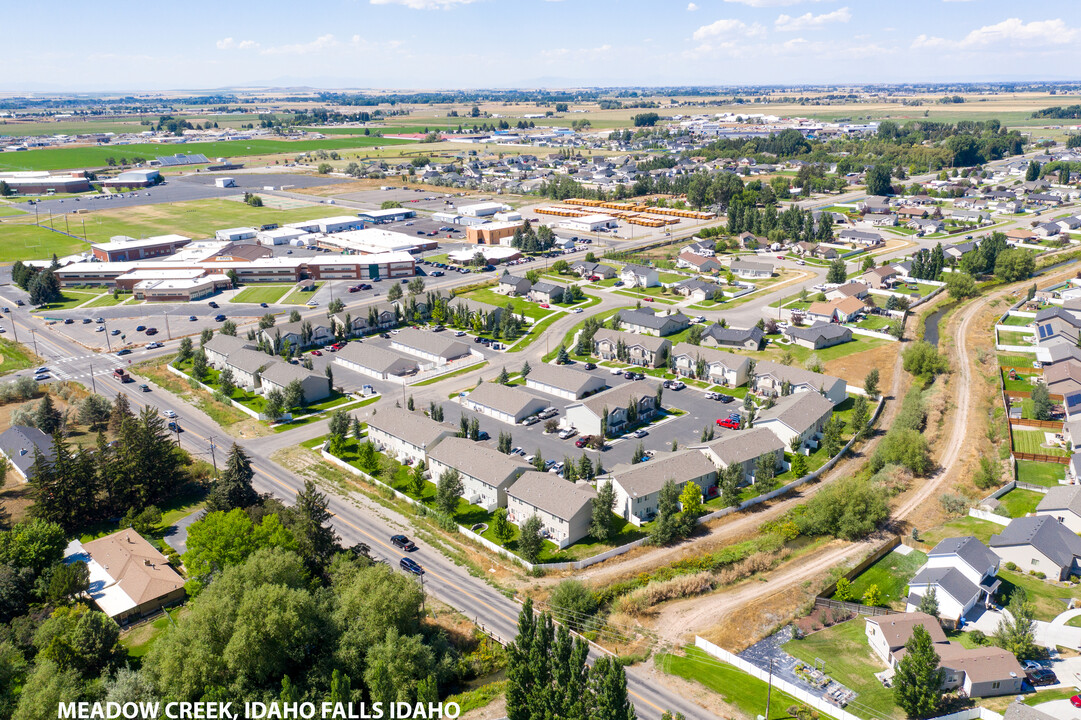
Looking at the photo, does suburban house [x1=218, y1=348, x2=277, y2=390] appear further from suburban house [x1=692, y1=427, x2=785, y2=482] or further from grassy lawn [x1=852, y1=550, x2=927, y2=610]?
grassy lawn [x1=852, y1=550, x2=927, y2=610]

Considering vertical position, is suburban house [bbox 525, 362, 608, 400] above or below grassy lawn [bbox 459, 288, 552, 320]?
below

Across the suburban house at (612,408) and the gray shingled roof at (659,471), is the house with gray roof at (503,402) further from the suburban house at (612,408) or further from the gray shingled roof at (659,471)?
the gray shingled roof at (659,471)

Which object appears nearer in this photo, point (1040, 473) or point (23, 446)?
point (1040, 473)

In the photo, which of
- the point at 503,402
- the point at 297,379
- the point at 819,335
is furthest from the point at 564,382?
the point at 819,335

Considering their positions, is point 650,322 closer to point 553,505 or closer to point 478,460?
point 478,460

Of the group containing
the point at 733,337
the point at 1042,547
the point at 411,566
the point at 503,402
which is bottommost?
the point at 411,566

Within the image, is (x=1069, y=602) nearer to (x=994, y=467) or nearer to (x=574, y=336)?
(x=994, y=467)

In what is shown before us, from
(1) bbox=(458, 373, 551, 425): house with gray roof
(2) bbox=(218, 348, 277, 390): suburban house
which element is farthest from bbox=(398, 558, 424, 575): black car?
(2) bbox=(218, 348, 277, 390): suburban house
